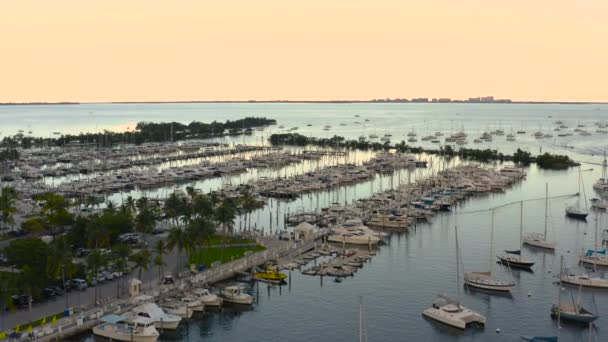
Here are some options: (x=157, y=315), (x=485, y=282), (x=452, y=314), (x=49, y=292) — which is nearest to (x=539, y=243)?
(x=485, y=282)

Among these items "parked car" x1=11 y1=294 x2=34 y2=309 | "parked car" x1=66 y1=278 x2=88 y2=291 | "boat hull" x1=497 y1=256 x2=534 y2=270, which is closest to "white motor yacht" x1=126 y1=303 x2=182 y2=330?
"parked car" x1=66 y1=278 x2=88 y2=291

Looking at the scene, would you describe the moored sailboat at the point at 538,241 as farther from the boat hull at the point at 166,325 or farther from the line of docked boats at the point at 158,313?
the boat hull at the point at 166,325

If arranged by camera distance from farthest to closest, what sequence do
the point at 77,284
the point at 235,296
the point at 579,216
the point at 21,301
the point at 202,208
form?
the point at 579,216, the point at 202,208, the point at 235,296, the point at 77,284, the point at 21,301

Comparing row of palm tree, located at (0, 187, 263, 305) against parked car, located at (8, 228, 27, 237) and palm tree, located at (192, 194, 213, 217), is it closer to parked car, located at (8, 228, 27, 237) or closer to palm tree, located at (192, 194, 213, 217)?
palm tree, located at (192, 194, 213, 217)

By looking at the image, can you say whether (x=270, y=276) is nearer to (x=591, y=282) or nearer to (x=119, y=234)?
(x=119, y=234)

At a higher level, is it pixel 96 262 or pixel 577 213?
pixel 96 262

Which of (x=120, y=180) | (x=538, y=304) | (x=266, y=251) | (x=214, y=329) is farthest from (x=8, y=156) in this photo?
(x=538, y=304)

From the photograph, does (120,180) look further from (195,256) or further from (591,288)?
(591,288)

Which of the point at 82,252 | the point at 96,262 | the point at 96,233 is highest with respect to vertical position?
the point at 96,233
